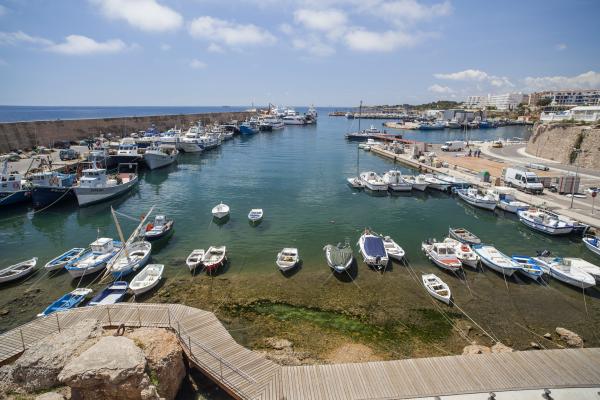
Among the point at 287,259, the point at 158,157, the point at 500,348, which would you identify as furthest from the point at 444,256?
the point at 158,157

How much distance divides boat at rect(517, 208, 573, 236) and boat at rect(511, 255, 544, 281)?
8.67m

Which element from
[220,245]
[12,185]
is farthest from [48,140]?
[220,245]

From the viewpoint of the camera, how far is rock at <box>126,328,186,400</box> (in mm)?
12688

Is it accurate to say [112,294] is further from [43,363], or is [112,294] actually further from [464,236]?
[464,236]

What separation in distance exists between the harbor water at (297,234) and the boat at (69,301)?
1.31 m

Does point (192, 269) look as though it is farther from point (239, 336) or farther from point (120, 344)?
point (120, 344)

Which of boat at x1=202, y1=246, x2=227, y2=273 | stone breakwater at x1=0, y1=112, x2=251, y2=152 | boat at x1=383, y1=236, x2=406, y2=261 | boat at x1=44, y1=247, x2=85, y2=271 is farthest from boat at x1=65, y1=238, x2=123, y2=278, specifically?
stone breakwater at x1=0, y1=112, x2=251, y2=152

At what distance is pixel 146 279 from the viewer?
2317 cm

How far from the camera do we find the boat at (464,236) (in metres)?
29.5

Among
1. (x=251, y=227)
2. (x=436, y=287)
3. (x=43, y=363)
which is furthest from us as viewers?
(x=251, y=227)

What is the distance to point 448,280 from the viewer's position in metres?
23.9

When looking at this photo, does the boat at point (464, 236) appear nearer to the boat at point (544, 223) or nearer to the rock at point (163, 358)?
the boat at point (544, 223)

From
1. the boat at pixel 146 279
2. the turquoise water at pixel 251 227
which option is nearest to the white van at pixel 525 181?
the turquoise water at pixel 251 227

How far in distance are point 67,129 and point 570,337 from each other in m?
92.1
